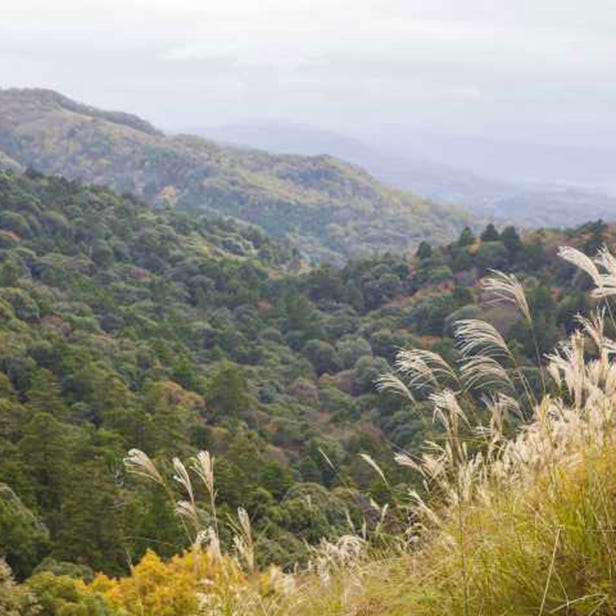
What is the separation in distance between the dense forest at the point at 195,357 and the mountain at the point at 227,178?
52.5 metres

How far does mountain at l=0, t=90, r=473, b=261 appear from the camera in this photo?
408 feet

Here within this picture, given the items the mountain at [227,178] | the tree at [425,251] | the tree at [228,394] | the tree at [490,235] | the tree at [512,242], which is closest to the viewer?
the tree at [228,394]

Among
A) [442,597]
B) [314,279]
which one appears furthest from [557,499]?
[314,279]

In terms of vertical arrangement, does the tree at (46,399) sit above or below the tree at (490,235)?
below

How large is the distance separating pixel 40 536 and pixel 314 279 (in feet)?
133

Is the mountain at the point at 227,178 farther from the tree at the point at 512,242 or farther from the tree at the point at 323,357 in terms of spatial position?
the tree at the point at 323,357

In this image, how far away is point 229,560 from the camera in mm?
2910

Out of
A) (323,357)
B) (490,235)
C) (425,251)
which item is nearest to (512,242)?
(490,235)

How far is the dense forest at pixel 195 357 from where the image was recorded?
741 inches

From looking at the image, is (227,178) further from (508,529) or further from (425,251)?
(508,529)

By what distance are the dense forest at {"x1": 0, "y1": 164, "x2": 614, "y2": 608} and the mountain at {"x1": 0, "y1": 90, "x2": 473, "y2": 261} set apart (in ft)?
172

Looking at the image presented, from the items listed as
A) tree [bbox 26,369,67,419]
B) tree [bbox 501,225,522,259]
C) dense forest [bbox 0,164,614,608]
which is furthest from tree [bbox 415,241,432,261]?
tree [bbox 26,369,67,419]

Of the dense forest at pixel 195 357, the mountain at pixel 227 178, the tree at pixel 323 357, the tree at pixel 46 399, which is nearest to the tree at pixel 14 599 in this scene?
the dense forest at pixel 195 357

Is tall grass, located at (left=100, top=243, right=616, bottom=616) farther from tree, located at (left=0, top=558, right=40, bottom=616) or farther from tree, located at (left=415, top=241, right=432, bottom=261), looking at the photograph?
tree, located at (left=415, top=241, right=432, bottom=261)
